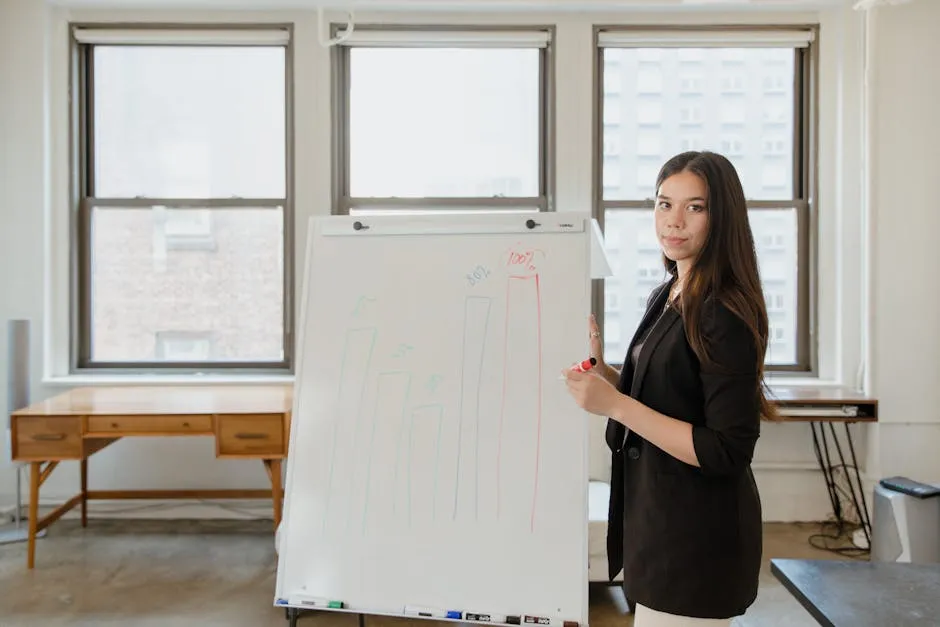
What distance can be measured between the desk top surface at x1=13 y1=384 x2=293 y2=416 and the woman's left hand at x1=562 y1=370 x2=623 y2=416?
173cm

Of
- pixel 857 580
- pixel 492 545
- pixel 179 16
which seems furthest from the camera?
pixel 179 16

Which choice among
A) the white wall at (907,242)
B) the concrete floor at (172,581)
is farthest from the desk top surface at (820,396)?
the concrete floor at (172,581)

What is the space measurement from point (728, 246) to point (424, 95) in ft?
8.48

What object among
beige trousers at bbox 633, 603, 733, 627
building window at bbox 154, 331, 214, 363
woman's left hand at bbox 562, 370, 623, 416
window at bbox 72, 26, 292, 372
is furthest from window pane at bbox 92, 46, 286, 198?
beige trousers at bbox 633, 603, 733, 627

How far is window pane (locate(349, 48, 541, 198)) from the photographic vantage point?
341cm

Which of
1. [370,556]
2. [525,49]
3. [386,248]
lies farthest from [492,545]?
[525,49]

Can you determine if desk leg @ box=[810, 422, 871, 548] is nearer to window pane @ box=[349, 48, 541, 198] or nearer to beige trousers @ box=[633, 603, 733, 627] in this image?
window pane @ box=[349, 48, 541, 198]

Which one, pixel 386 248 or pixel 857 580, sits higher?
pixel 386 248

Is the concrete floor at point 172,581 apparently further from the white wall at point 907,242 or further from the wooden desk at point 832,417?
the white wall at point 907,242

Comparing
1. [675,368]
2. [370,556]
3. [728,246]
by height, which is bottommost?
[370,556]

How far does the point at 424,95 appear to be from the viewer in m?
3.42

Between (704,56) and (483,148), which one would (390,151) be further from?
(704,56)

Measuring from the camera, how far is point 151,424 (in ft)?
8.75

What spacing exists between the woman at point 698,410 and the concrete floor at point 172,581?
1301 mm
